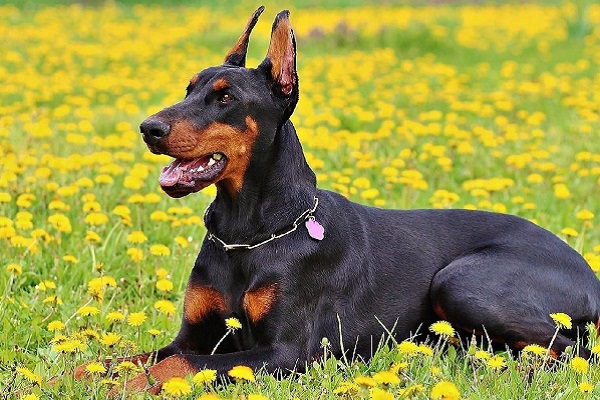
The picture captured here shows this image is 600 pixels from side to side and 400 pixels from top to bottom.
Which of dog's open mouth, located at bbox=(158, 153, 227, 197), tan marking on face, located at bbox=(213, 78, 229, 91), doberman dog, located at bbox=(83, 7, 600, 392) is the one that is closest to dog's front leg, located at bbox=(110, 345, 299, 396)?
doberman dog, located at bbox=(83, 7, 600, 392)

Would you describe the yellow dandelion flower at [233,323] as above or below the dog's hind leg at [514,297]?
above

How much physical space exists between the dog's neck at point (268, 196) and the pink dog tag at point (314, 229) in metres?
0.06

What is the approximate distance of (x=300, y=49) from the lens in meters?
13.2

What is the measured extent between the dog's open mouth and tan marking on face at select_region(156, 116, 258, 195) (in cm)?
4

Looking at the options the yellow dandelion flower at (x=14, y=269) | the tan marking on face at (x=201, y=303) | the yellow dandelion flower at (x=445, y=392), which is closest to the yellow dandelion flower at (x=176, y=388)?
the yellow dandelion flower at (x=445, y=392)

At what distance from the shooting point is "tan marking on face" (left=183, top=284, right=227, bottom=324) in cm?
393

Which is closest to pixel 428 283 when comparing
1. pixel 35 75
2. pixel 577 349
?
pixel 577 349

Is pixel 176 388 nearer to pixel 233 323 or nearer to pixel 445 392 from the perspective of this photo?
pixel 233 323

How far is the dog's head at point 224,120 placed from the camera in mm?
3645

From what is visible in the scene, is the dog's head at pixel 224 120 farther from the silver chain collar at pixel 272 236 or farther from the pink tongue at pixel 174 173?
the silver chain collar at pixel 272 236

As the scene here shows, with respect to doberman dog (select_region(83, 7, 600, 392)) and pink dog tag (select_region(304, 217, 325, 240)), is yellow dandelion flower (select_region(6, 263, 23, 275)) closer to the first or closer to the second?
doberman dog (select_region(83, 7, 600, 392))

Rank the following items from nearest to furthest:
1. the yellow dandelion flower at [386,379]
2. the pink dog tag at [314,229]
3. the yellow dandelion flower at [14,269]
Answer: the yellow dandelion flower at [386,379] < the pink dog tag at [314,229] < the yellow dandelion flower at [14,269]

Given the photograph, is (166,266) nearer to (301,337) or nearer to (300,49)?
(301,337)

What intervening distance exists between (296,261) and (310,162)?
2.62 meters
